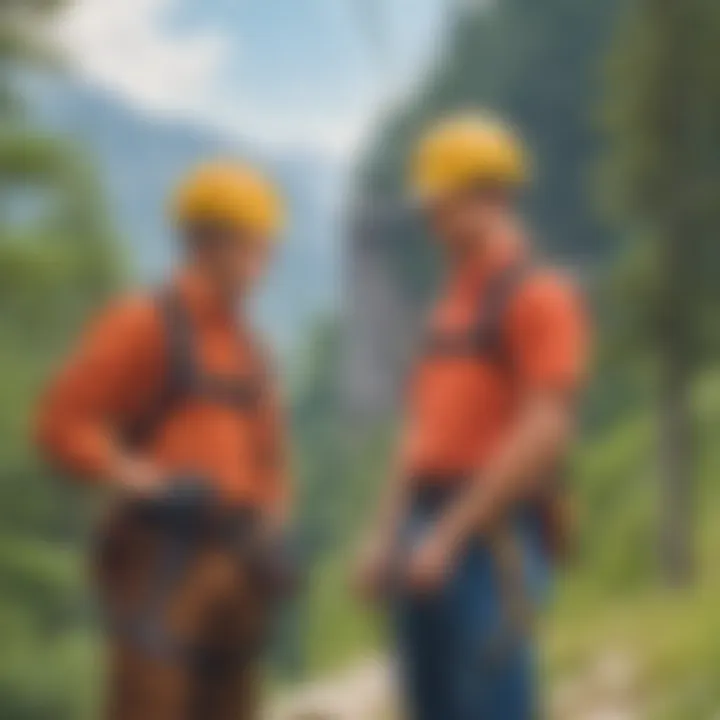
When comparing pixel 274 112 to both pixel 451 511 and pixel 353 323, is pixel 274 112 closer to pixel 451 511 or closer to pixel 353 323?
pixel 353 323

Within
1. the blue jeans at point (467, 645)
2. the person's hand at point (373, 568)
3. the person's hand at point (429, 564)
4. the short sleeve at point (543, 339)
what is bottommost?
the blue jeans at point (467, 645)

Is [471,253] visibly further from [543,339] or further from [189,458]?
[189,458]

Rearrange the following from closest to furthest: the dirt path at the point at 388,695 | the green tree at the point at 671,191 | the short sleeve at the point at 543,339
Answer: the short sleeve at the point at 543,339 → the dirt path at the point at 388,695 → the green tree at the point at 671,191

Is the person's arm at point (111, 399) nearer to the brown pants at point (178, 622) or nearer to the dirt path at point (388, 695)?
the brown pants at point (178, 622)

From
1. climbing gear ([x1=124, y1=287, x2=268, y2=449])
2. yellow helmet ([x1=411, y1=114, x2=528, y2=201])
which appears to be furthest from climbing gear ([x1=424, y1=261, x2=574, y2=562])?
climbing gear ([x1=124, y1=287, x2=268, y2=449])

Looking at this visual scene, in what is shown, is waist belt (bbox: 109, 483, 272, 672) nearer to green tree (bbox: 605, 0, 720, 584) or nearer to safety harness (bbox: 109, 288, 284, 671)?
safety harness (bbox: 109, 288, 284, 671)

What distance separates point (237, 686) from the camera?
2.77 metres

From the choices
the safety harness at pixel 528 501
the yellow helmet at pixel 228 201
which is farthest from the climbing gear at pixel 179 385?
the safety harness at pixel 528 501

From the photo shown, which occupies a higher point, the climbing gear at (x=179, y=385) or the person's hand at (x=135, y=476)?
the climbing gear at (x=179, y=385)

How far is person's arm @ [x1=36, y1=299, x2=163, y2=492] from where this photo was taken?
268 centimetres

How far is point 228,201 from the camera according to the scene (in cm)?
275

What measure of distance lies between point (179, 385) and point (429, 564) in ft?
1.01

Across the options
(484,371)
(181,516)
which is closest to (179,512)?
(181,516)

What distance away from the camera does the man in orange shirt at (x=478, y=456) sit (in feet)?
8.80
